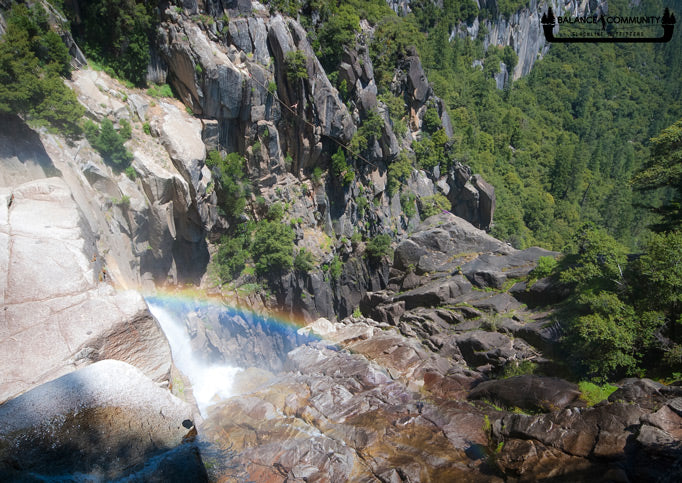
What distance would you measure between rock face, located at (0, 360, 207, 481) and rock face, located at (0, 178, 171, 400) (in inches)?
102

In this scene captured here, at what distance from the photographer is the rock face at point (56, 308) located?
10516 millimetres

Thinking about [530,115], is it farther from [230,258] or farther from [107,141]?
[107,141]

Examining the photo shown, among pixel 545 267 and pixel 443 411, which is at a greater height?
pixel 545 267

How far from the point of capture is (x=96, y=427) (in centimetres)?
796

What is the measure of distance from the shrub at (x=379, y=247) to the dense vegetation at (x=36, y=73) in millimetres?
30349

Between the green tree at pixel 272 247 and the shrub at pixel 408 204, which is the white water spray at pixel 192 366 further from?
the shrub at pixel 408 204

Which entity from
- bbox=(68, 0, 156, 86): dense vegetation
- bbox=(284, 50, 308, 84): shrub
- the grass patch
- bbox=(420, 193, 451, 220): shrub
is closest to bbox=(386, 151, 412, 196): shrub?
bbox=(420, 193, 451, 220): shrub

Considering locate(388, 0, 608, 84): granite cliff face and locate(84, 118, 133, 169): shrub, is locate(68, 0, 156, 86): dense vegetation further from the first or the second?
locate(388, 0, 608, 84): granite cliff face

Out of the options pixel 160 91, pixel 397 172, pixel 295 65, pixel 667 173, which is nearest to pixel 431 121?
pixel 397 172

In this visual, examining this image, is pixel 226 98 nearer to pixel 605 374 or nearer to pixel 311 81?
pixel 311 81

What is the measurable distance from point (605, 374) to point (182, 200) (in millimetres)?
29369

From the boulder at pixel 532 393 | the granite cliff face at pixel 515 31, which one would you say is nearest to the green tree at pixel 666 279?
the boulder at pixel 532 393

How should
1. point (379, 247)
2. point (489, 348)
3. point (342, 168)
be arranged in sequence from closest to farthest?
point (489, 348) < point (379, 247) < point (342, 168)

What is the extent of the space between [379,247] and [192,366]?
2361cm
